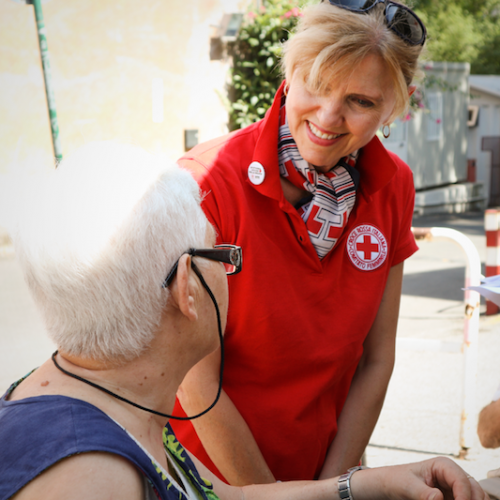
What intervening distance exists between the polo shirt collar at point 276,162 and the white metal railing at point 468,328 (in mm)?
1325

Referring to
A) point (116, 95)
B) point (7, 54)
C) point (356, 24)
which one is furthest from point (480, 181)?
point (356, 24)

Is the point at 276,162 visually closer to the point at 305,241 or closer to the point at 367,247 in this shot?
the point at 305,241

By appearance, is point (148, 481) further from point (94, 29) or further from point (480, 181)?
point (480, 181)

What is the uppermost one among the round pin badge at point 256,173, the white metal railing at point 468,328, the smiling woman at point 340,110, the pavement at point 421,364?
the smiling woman at point 340,110

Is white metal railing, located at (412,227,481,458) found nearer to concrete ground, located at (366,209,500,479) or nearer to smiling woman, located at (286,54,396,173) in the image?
concrete ground, located at (366,209,500,479)

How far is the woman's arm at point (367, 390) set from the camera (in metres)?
1.89

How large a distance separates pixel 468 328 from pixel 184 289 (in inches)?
102

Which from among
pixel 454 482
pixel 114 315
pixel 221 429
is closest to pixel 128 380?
pixel 114 315

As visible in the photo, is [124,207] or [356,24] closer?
[124,207]

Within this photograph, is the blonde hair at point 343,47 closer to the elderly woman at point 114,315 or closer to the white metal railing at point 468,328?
the elderly woman at point 114,315

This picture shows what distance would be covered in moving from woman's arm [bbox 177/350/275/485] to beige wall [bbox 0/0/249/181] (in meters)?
6.41

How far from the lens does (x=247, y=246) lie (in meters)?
1.66

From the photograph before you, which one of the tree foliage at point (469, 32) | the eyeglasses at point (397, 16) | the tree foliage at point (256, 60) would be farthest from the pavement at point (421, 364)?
the tree foliage at point (469, 32)

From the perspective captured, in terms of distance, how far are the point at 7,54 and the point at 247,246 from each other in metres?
7.65
